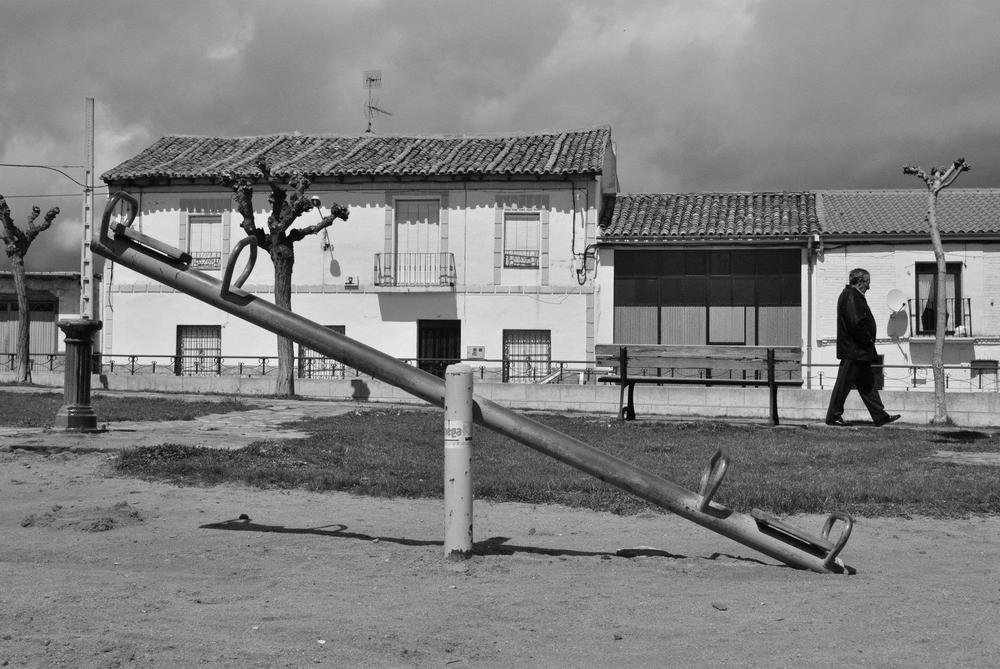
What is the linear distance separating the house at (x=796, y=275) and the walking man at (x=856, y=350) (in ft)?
56.3

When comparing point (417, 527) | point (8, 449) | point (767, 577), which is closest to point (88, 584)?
point (417, 527)

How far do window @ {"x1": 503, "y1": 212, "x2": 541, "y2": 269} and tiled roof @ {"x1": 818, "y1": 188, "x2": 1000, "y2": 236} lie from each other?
816 cm

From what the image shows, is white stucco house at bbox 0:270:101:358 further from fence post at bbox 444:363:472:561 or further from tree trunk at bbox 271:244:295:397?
fence post at bbox 444:363:472:561

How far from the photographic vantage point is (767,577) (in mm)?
4871

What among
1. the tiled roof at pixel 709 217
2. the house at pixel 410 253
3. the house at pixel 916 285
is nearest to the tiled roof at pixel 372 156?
the house at pixel 410 253

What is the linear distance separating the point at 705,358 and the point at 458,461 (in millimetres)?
10711

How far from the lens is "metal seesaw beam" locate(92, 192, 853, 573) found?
4.97 m

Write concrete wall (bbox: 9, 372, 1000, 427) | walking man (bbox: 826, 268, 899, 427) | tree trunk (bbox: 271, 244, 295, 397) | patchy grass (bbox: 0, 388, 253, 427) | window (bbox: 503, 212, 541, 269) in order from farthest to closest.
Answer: window (bbox: 503, 212, 541, 269), tree trunk (bbox: 271, 244, 295, 397), concrete wall (bbox: 9, 372, 1000, 427), patchy grass (bbox: 0, 388, 253, 427), walking man (bbox: 826, 268, 899, 427)

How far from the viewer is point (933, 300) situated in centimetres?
2736

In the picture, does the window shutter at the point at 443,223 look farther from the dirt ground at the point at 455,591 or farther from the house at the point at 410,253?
the dirt ground at the point at 455,591

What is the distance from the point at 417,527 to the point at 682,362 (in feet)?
32.2

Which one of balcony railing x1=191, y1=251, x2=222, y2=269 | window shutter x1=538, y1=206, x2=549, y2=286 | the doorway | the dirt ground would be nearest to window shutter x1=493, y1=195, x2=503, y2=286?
window shutter x1=538, y1=206, x2=549, y2=286

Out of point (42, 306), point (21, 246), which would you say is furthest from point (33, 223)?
point (42, 306)

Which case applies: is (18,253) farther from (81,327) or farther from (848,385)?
(848,385)
